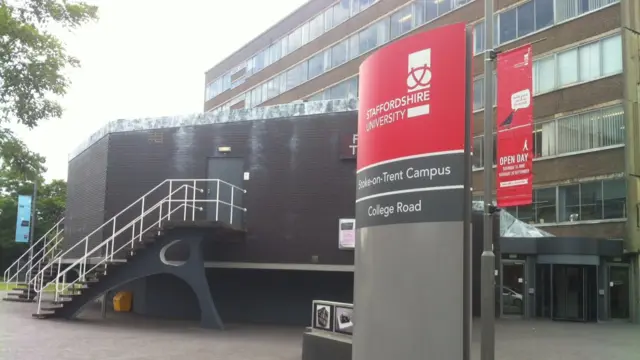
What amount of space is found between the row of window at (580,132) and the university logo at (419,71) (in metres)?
22.7

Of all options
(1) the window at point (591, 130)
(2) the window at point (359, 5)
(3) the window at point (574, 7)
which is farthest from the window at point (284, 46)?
(1) the window at point (591, 130)

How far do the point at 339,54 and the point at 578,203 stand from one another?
23.5 metres

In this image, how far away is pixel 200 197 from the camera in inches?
763

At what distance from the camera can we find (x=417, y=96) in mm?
6141

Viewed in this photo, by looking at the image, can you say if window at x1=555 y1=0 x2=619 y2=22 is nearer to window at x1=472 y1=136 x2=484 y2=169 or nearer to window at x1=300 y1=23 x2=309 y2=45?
window at x1=472 y1=136 x2=484 y2=169

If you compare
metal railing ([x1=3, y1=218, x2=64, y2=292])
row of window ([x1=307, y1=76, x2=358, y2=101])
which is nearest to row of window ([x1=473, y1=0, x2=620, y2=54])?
row of window ([x1=307, y1=76, x2=358, y2=101])

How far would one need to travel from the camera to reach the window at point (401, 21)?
4131 cm

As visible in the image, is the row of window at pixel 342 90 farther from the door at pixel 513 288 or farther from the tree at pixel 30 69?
the tree at pixel 30 69

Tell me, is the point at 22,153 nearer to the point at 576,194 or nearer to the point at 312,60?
the point at 576,194

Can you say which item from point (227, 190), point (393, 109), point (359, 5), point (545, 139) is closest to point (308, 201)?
point (227, 190)

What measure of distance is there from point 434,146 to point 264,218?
13.3m

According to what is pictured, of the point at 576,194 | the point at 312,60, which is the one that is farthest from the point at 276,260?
the point at 312,60

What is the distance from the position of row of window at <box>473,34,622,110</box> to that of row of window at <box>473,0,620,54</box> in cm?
173

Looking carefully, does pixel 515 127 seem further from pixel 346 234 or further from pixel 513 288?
pixel 513 288
